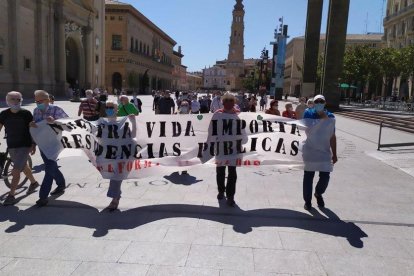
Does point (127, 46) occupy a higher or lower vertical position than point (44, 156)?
higher

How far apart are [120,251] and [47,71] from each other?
1508 inches

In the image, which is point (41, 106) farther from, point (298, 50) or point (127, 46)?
point (298, 50)

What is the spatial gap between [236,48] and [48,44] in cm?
12383

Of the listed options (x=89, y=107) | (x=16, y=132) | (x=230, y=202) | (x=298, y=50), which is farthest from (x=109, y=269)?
(x=298, y=50)

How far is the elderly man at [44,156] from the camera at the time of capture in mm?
5887

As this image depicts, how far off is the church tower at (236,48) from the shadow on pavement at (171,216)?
14943 centimetres

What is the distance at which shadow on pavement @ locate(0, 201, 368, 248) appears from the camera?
5.18 m

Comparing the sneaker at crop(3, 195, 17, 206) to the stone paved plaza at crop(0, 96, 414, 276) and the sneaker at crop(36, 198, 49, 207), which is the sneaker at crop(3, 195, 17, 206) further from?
the sneaker at crop(36, 198, 49, 207)

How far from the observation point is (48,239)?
468 centimetres

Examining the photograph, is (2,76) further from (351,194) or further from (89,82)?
(351,194)

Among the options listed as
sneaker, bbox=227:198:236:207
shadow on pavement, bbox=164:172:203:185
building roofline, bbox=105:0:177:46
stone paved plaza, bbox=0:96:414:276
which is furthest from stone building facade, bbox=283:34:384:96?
sneaker, bbox=227:198:236:207

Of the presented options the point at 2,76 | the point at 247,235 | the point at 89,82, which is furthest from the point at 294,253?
the point at 89,82

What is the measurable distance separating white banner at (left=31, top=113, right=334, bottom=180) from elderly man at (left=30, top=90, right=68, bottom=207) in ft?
0.49

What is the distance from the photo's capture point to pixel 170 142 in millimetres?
6559
